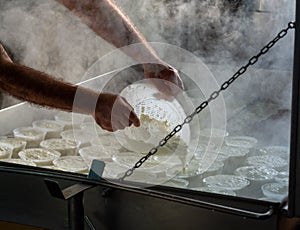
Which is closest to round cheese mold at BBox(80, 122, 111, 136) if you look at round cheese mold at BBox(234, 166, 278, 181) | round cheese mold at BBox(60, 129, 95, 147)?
round cheese mold at BBox(60, 129, 95, 147)

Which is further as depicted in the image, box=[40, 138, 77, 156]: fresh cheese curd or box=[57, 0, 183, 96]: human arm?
box=[40, 138, 77, 156]: fresh cheese curd

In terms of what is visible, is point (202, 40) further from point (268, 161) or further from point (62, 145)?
point (62, 145)

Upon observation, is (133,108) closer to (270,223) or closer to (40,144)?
(270,223)

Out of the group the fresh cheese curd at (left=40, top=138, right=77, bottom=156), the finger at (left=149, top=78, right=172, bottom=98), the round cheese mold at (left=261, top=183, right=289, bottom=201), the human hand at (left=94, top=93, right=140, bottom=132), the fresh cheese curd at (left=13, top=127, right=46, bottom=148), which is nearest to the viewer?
the round cheese mold at (left=261, top=183, right=289, bottom=201)

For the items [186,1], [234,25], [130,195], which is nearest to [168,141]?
[130,195]

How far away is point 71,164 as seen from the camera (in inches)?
62.9

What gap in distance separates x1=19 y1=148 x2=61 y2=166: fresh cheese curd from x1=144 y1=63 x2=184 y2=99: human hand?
0.43 metres

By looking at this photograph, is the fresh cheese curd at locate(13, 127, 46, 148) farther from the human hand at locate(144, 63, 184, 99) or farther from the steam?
the human hand at locate(144, 63, 184, 99)

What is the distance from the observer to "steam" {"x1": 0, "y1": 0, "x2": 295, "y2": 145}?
5.29 ft

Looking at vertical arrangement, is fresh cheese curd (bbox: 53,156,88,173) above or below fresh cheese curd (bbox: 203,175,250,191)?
above

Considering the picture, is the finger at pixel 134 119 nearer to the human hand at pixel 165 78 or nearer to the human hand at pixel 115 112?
the human hand at pixel 115 112

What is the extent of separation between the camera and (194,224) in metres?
1.30

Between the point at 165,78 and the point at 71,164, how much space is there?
0.40 metres

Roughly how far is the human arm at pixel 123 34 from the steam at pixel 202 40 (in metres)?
0.03
